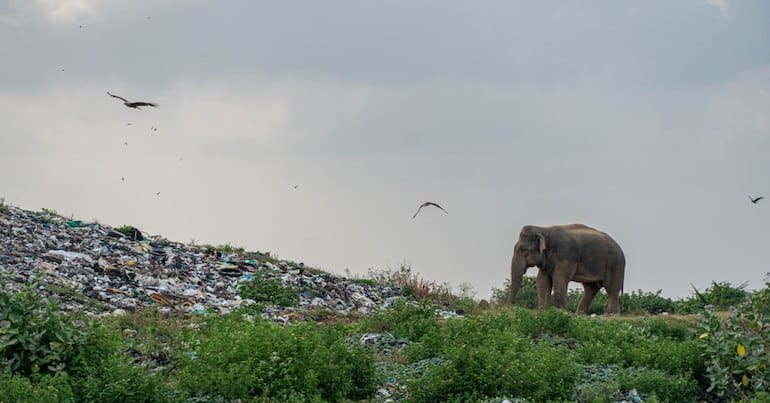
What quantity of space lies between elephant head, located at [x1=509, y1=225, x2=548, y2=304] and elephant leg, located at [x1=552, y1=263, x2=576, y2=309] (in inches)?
18.1

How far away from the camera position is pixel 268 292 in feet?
61.1

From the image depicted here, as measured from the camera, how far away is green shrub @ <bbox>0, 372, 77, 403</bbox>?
9.10m

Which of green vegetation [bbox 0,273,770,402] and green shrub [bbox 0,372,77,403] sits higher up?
green vegetation [bbox 0,273,770,402]

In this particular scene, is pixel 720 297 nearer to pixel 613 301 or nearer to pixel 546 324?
pixel 613 301

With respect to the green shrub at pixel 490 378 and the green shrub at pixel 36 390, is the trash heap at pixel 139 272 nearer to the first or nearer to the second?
the green shrub at pixel 490 378

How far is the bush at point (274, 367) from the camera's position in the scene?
10.1 meters

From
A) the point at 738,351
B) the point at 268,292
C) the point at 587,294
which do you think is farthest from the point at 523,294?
the point at 738,351

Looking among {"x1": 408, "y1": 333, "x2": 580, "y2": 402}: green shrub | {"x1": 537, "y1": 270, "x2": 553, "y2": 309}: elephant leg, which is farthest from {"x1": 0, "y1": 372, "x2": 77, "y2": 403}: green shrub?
{"x1": 537, "y1": 270, "x2": 553, "y2": 309}: elephant leg

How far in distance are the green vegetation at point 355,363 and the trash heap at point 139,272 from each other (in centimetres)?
374

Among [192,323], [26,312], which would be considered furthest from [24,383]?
[192,323]

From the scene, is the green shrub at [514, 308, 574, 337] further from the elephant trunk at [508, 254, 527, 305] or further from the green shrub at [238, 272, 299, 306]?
the elephant trunk at [508, 254, 527, 305]

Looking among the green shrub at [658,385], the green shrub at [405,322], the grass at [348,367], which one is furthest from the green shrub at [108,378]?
the green shrub at [658,385]

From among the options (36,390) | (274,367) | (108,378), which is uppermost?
(274,367)

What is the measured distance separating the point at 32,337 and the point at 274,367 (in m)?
2.33
